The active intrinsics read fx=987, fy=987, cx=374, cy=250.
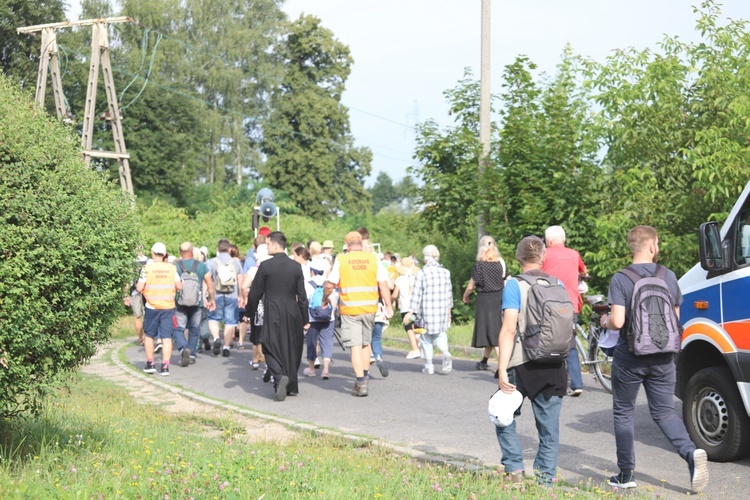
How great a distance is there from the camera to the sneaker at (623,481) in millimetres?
6762

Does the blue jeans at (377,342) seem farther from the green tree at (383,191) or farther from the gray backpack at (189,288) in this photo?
the green tree at (383,191)

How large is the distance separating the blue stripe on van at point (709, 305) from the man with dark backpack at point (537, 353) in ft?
5.93

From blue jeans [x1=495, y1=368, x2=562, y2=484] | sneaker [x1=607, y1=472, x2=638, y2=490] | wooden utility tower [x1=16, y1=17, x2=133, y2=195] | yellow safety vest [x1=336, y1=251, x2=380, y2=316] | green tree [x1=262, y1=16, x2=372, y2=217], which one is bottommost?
sneaker [x1=607, y1=472, x2=638, y2=490]

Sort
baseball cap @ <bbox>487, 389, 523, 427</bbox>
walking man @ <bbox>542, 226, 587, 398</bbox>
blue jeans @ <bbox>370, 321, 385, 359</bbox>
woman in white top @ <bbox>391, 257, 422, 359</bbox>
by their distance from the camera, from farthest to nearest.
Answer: woman in white top @ <bbox>391, 257, 422, 359</bbox> < blue jeans @ <bbox>370, 321, 385, 359</bbox> < walking man @ <bbox>542, 226, 587, 398</bbox> < baseball cap @ <bbox>487, 389, 523, 427</bbox>

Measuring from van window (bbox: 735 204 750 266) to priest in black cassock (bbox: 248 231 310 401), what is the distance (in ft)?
19.1

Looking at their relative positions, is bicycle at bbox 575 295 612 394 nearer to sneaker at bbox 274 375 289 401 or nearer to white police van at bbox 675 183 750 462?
white police van at bbox 675 183 750 462

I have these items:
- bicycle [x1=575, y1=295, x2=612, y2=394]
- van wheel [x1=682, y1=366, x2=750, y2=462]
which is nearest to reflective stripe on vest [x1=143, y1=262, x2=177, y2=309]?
bicycle [x1=575, y1=295, x2=612, y2=394]

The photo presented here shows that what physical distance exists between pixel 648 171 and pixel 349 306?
5679 mm

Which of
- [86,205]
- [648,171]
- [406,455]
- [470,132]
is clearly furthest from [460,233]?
[86,205]

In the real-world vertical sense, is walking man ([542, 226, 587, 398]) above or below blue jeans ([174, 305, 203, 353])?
above

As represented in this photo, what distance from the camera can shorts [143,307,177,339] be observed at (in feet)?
45.7

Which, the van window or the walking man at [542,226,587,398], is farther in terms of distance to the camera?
the walking man at [542,226,587,398]

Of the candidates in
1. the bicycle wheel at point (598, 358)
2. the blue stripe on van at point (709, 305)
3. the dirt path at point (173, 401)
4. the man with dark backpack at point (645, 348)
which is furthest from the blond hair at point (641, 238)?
the bicycle wheel at point (598, 358)

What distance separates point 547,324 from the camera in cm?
638
